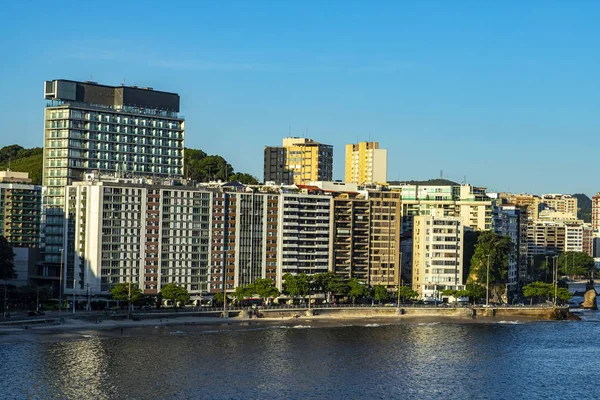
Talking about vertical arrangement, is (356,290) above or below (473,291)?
above

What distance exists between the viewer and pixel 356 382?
371 feet

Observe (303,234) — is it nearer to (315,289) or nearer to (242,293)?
(315,289)

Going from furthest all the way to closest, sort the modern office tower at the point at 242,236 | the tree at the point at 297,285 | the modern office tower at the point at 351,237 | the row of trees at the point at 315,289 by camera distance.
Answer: the modern office tower at the point at 351,237
the tree at the point at 297,285
the modern office tower at the point at 242,236
the row of trees at the point at 315,289

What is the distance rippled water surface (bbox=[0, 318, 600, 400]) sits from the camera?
349 feet

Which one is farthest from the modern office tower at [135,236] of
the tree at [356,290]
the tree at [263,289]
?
the tree at [356,290]

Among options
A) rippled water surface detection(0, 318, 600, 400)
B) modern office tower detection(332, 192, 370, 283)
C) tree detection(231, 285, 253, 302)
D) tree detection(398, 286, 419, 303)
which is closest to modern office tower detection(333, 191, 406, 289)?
modern office tower detection(332, 192, 370, 283)

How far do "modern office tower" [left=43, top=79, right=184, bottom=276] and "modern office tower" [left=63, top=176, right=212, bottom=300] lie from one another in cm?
1158

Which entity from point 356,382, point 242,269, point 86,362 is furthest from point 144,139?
point 356,382

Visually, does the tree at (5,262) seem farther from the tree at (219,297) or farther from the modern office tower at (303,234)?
the modern office tower at (303,234)

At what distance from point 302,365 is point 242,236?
60.7m

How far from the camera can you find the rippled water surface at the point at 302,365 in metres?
106

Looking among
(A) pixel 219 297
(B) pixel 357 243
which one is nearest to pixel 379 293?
(B) pixel 357 243

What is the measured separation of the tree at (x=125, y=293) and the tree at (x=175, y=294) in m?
4.86

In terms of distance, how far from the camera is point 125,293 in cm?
15812
